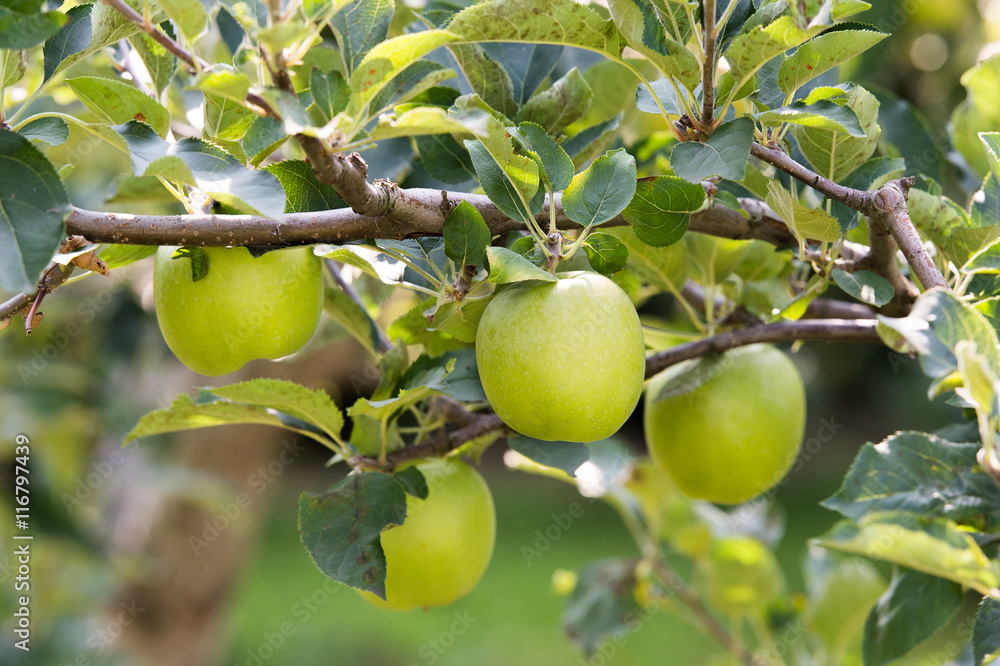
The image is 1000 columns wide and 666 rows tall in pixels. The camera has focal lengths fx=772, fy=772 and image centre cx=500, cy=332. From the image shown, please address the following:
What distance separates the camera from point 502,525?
5.13 meters

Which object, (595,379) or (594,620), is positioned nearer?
(595,379)

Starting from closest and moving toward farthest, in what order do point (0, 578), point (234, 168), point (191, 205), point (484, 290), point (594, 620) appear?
point (234, 168) → point (191, 205) → point (484, 290) → point (594, 620) → point (0, 578)

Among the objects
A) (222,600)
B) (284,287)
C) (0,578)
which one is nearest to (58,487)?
(0,578)

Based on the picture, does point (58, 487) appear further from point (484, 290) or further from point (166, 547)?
point (484, 290)

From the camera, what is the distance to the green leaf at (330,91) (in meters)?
0.52

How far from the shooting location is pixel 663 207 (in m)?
0.62

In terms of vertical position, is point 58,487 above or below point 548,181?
below

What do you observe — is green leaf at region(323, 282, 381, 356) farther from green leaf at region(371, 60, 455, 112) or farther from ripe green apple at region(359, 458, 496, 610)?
green leaf at region(371, 60, 455, 112)

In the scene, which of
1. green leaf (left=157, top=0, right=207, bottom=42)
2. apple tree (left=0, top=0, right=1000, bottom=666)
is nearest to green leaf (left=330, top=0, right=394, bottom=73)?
apple tree (left=0, top=0, right=1000, bottom=666)

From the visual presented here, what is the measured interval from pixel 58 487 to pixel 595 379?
1749 millimetres

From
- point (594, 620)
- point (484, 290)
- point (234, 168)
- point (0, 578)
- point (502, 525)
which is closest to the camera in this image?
point (234, 168)

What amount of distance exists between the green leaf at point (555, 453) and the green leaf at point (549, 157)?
269 millimetres

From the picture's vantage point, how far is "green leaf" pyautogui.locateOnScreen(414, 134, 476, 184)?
2.54 ft

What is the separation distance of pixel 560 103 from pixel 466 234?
22 cm
